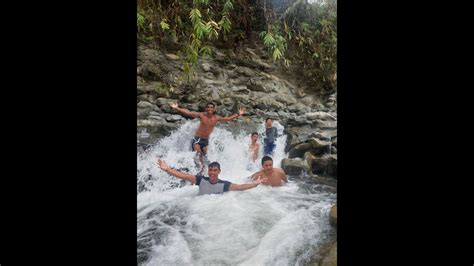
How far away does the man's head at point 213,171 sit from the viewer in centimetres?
210

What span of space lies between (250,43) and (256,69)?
0.55 ft

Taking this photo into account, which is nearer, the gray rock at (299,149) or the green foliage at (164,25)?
the green foliage at (164,25)

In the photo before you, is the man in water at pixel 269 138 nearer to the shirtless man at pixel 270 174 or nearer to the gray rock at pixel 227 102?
the shirtless man at pixel 270 174

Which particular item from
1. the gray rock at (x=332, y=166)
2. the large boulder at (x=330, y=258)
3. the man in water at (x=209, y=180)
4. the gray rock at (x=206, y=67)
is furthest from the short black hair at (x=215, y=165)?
the large boulder at (x=330, y=258)

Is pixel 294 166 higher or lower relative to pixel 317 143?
lower

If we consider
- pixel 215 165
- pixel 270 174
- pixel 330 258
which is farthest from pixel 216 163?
pixel 330 258

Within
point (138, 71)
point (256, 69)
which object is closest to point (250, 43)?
point (256, 69)

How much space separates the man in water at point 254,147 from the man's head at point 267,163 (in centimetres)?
6

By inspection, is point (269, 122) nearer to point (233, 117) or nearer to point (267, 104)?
point (267, 104)

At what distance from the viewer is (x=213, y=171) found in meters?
2.10

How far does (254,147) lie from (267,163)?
0.13 metres

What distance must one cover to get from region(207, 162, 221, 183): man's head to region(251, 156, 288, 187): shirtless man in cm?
22
